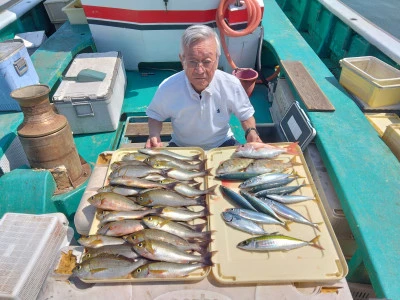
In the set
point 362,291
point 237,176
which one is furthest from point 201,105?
point 362,291

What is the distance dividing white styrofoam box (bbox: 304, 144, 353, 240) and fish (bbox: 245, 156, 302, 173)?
0.48 m

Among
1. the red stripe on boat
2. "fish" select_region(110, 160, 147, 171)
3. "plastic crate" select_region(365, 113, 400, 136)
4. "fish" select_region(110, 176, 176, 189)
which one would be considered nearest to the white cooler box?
the red stripe on boat

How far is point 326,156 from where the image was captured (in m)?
2.76

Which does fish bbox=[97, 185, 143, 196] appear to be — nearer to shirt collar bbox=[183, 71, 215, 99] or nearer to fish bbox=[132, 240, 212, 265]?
fish bbox=[132, 240, 212, 265]

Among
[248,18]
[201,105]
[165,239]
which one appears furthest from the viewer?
[248,18]

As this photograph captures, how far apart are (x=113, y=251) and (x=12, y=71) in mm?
3075

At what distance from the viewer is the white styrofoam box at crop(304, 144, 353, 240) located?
2.48 metres

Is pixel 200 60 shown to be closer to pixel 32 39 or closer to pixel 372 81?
pixel 372 81

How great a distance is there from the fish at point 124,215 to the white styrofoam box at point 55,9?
6.51 m

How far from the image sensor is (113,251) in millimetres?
1792

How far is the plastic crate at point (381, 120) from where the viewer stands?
3.12 m

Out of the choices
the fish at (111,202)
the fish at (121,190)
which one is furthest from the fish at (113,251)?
the fish at (121,190)

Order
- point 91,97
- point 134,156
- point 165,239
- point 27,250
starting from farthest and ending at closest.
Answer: point 91,97
point 134,156
point 27,250
point 165,239

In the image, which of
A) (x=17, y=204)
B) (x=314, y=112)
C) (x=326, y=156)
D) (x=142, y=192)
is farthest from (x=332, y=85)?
(x=17, y=204)
